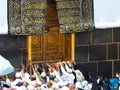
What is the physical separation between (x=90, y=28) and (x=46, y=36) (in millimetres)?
1139

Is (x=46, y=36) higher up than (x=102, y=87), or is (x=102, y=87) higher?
(x=46, y=36)

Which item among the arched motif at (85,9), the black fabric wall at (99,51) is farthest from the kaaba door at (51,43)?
the arched motif at (85,9)

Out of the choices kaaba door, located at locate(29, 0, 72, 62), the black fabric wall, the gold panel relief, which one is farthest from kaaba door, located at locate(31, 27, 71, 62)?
the gold panel relief

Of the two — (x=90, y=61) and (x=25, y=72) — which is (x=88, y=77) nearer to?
(x=90, y=61)

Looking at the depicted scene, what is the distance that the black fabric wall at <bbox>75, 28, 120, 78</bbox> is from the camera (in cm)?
1401

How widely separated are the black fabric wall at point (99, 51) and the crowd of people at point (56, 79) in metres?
0.31

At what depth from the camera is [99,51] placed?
14227 mm

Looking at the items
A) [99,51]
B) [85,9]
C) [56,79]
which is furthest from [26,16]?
[99,51]

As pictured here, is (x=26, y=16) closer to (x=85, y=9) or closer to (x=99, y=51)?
(x=85, y=9)

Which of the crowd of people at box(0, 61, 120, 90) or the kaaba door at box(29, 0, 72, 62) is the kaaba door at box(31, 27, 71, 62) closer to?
the kaaba door at box(29, 0, 72, 62)

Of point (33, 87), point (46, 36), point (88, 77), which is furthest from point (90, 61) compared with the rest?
point (33, 87)

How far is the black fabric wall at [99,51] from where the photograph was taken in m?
14.0

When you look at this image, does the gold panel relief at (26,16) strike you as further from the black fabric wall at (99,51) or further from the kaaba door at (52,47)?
the black fabric wall at (99,51)

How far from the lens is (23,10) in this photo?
13.2 m
